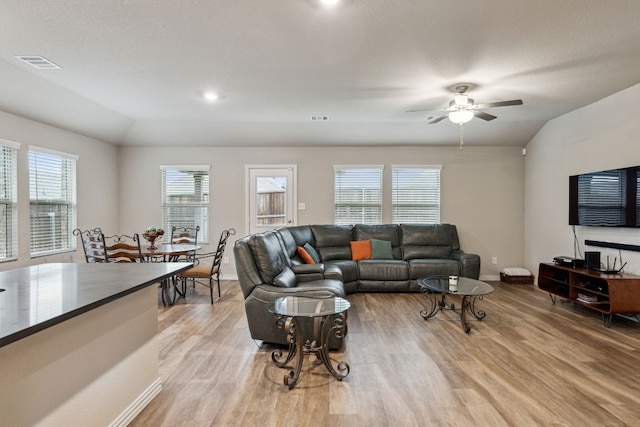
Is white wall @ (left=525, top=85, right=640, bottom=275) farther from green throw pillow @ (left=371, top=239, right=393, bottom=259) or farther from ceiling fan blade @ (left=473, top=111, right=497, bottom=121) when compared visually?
green throw pillow @ (left=371, top=239, right=393, bottom=259)

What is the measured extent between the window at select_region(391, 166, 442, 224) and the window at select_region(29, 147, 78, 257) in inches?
209

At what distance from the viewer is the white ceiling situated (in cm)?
245

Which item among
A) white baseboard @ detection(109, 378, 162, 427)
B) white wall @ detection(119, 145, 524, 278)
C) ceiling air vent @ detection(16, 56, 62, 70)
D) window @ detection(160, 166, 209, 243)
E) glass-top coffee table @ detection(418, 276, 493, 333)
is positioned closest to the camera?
white baseboard @ detection(109, 378, 162, 427)

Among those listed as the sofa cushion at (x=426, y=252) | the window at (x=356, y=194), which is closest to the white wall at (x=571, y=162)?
the sofa cushion at (x=426, y=252)

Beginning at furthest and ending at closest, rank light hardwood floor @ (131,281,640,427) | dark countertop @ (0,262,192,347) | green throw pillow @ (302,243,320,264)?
green throw pillow @ (302,243,320,264) < light hardwood floor @ (131,281,640,427) < dark countertop @ (0,262,192,347)

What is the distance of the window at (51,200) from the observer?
4.49m

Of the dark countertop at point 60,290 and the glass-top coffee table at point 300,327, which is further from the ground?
the dark countertop at point 60,290

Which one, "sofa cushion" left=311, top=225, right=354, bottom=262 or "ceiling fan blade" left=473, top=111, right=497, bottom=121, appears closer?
"ceiling fan blade" left=473, top=111, right=497, bottom=121

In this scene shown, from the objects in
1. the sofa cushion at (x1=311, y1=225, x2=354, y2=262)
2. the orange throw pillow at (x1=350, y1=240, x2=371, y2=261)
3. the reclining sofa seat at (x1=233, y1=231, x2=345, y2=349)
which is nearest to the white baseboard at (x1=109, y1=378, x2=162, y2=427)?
the reclining sofa seat at (x1=233, y1=231, x2=345, y2=349)

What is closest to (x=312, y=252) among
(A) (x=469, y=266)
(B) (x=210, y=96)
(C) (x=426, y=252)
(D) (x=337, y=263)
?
(D) (x=337, y=263)

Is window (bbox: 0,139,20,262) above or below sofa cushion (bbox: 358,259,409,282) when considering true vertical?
above

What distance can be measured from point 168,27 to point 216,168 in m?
3.90

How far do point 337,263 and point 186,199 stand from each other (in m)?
3.17

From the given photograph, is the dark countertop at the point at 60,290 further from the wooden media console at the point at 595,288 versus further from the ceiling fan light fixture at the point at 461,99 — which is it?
the wooden media console at the point at 595,288
